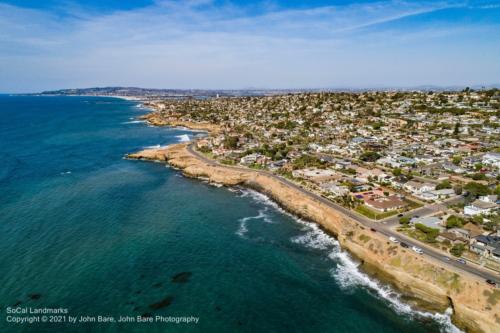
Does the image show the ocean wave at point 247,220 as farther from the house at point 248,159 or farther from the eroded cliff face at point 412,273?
the house at point 248,159

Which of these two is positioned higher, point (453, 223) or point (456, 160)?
point (456, 160)

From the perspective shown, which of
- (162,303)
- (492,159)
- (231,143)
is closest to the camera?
(162,303)

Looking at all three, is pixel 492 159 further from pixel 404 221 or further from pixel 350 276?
pixel 350 276

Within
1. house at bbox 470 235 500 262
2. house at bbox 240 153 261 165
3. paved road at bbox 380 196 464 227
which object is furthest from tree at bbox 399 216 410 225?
house at bbox 240 153 261 165

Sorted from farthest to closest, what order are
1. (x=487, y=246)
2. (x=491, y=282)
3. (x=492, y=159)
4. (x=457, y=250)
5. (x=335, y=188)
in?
(x=492, y=159) < (x=335, y=188) < (x=487, y=246) < (x=457, y=250) < (x=491, y=282)

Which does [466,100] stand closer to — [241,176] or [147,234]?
[241,176]

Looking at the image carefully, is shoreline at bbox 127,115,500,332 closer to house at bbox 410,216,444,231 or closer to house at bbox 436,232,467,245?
house at bbox 436,232,467,245

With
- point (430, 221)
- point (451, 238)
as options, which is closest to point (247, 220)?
point (430, 221)
